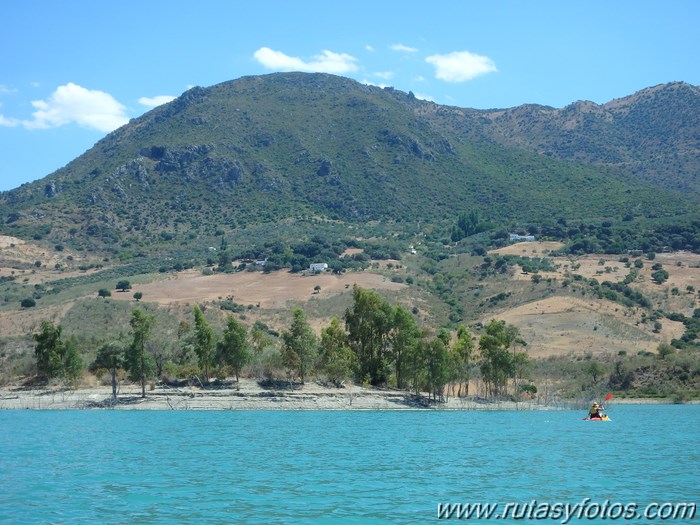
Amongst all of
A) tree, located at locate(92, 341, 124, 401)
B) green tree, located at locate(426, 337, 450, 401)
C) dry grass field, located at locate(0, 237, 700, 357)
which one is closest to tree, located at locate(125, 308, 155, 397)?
tree, located at locate(92, 341, 124, 401)

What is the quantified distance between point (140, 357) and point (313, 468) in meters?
34.3

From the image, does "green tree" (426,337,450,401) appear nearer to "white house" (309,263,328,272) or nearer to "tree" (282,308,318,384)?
"tree" (282,308,318,384)

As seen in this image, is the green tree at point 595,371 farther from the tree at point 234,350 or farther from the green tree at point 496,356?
the tree at point 234,350

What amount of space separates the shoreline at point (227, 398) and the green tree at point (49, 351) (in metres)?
1.53

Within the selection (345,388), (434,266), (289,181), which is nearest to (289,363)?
(345,388)

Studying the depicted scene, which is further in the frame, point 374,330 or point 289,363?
point 374,330

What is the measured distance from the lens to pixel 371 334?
74.6m

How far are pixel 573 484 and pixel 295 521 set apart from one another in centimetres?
1180

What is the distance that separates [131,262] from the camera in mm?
146625

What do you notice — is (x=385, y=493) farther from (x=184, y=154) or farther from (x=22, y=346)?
(x=184, y=154)

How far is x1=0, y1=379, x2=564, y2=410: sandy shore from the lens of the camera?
61625mm

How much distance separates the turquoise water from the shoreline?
7.59m

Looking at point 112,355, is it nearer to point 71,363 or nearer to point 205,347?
point 71,363

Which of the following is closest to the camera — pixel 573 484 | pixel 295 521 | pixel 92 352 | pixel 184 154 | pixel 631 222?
pixel 295 521
